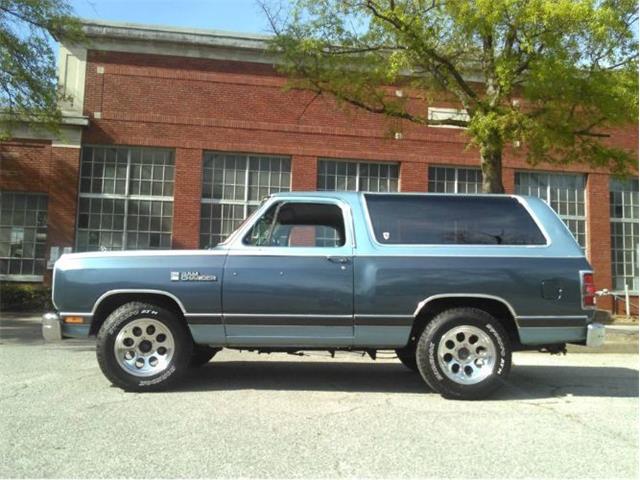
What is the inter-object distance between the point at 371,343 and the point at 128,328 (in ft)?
7.97

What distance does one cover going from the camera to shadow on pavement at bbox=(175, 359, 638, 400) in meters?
6.75

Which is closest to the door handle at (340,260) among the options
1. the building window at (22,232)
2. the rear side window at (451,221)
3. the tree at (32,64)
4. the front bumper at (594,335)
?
the rear side window at (451,221)

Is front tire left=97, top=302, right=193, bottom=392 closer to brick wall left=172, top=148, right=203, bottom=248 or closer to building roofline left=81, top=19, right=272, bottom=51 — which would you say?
brick wall left=172, top=148, right=203, bottom=248

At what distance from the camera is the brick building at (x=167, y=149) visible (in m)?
18.6

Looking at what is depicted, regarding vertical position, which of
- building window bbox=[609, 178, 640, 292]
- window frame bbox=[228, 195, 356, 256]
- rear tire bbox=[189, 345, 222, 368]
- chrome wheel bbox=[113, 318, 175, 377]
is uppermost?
building window bbox=[609, 178, 640, 292]

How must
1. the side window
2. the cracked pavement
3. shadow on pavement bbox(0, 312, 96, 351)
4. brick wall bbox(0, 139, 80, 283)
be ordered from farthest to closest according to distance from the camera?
brick wall bbox(0, 139, 80, 283), shadow on pavement bbox(0, 312, 96, 351), the side window, the cracked pavement

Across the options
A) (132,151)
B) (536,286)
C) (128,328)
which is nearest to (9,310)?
(132,151)

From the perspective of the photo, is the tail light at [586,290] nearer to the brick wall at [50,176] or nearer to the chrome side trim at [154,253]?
the chrome side trim at [154,253]

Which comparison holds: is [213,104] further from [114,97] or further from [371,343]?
[371,343]

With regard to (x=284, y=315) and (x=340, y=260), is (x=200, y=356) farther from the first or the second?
(x=340, y=260)

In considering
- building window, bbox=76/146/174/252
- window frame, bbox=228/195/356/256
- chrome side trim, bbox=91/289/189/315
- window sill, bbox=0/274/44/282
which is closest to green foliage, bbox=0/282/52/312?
window sill, bbox=0/274/44/282

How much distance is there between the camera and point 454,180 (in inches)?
799

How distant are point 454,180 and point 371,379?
13924 millimetres

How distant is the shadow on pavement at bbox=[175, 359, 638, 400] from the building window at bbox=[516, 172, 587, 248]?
42.1ft
